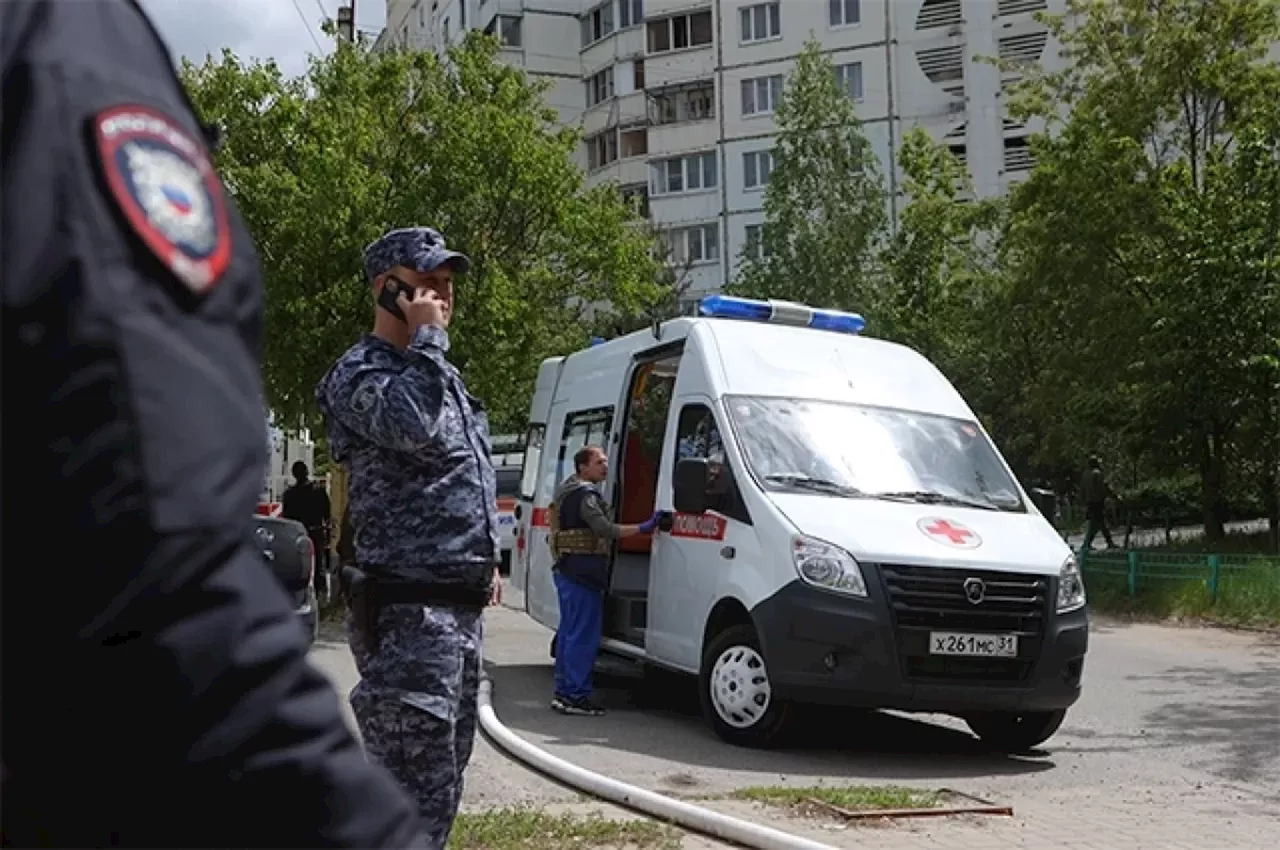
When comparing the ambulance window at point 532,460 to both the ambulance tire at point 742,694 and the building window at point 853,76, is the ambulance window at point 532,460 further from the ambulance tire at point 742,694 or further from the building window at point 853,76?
the building window at point 853,76

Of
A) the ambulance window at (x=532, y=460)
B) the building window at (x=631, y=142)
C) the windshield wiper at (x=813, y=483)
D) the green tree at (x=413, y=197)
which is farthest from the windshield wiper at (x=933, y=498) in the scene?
the building window at (x=631, y=142)

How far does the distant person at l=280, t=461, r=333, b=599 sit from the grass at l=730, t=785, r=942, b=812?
13189mm

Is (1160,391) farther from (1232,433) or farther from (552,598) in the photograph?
(552,598)

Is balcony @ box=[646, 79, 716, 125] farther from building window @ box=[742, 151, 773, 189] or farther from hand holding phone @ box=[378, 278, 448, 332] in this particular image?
hand holding phone @ box=[378, 278, 448, 332]

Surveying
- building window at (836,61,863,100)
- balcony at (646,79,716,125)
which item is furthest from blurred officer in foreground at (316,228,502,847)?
balcony at (646,79,716,125)

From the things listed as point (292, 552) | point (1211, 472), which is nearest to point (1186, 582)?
point (1211, 472)

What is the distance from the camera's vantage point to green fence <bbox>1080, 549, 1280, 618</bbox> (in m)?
17.2

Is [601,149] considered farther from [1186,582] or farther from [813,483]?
[813,483]

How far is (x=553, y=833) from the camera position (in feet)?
21.2

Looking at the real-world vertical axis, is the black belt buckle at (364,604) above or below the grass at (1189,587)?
above

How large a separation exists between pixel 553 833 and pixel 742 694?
3.20 metres

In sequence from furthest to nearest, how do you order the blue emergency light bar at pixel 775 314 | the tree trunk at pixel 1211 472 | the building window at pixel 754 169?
the building window at pixel 754 169
the tree trunk at pixel 1211 472
the blue emergency light bar at pixel 775 314

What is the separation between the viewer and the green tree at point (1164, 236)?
2145 centimetres

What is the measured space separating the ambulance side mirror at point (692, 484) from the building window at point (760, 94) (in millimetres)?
50064
